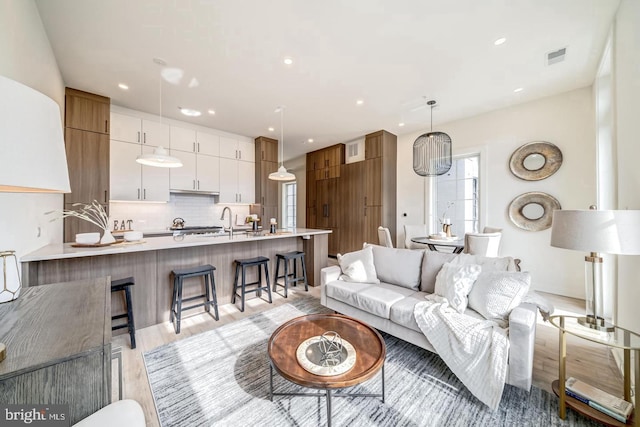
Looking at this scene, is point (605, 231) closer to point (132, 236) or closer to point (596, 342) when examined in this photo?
point (596, 342)

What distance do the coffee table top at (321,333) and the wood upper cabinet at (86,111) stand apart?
4.38 meters

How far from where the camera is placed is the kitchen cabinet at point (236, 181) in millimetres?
5363

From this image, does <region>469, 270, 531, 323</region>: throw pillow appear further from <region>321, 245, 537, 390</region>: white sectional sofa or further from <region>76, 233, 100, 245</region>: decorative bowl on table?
<region>76, 233, 100, 245</region>: decorative bowl on table

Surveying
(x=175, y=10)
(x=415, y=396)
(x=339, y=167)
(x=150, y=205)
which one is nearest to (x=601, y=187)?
(x=415, y=396)

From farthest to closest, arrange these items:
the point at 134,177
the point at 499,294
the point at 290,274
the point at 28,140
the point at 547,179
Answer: the point at 134,177 → the point at 290,274 → the point at 547,179 → the point at 499,294 → the point at 28,140

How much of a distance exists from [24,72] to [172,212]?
3313mm

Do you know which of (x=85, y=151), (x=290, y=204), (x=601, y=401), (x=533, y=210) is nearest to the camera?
(x=601, y=401)

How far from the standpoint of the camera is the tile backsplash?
4.39m

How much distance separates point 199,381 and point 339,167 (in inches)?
208

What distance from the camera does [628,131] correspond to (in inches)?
74.0

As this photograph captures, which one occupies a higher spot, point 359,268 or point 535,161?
point 535,161

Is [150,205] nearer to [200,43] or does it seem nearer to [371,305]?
[200,43]

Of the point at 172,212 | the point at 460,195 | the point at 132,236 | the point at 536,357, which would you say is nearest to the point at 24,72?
the point at 132,236

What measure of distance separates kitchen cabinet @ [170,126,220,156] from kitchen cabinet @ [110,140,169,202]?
0.49 m
